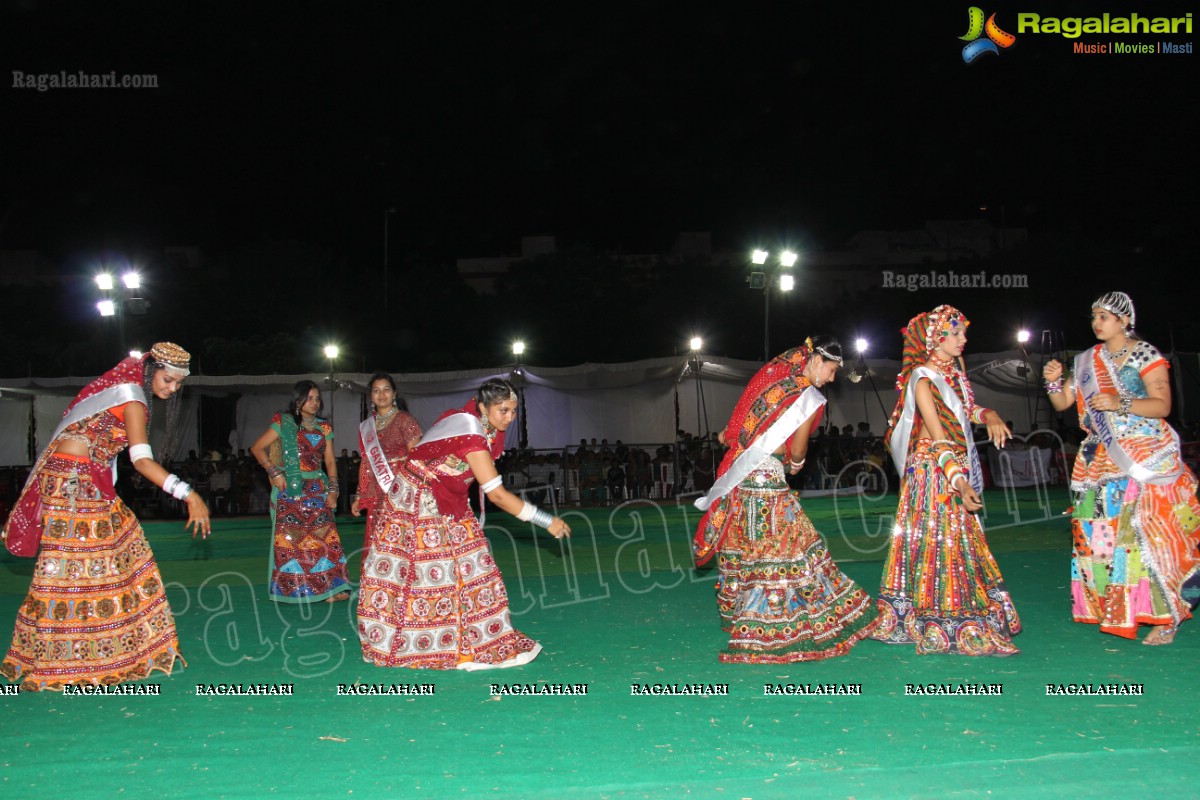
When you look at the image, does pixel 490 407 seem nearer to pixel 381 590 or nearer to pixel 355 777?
pixel 381 590

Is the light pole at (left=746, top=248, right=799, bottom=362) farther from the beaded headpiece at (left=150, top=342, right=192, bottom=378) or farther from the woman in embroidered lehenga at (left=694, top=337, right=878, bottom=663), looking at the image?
the beaded headpiece at (left=150, top=342, right=192, bottom=378)

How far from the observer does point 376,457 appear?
629 cm

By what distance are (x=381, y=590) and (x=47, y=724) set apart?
1575 millimetres

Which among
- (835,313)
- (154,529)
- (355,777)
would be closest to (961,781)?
(355,777)

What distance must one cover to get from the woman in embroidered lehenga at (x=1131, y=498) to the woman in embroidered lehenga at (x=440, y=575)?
3.25m

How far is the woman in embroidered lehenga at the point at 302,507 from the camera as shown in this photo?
24.4 feet

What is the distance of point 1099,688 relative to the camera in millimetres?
4445

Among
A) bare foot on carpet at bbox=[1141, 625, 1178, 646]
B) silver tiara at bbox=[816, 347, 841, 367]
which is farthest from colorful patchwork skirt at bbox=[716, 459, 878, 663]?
bare foot on carpet at bbox=[1141, 625, 1178, 646]

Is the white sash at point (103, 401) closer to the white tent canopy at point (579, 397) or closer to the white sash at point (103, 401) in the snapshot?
the white sash at point (103, 401)

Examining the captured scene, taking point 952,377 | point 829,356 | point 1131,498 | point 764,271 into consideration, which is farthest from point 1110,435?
point 764,271

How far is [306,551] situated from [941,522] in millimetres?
4662

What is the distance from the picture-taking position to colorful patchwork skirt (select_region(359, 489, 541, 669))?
5.06m

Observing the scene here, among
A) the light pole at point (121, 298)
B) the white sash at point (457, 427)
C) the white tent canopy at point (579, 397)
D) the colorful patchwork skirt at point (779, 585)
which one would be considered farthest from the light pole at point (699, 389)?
the white sash at point (457, 427)

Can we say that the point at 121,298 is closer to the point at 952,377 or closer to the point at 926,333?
the point at 926,333
